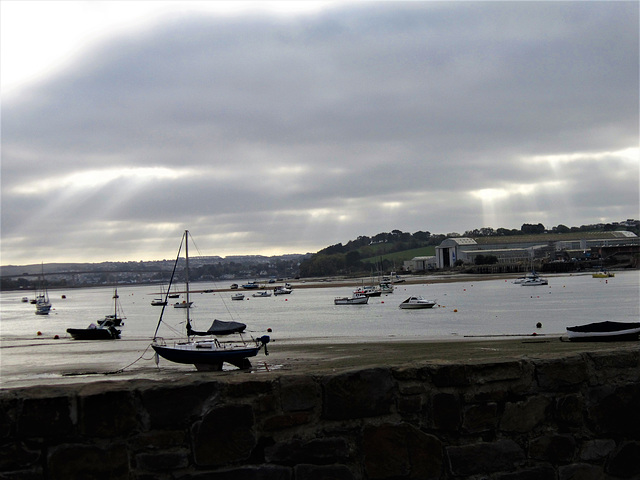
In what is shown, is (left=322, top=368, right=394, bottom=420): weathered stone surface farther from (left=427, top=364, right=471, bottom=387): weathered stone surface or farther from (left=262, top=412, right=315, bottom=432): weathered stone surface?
(left=427, top=364, right=471, bottom=387): weathered stone surface

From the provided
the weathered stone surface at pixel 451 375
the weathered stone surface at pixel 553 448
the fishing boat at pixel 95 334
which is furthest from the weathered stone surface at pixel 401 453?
the fishing boat at pixel 95 334

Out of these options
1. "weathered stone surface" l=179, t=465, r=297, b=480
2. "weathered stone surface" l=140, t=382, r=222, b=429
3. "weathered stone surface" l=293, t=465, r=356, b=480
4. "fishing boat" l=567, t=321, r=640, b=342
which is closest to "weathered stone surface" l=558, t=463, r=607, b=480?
"weathered stone surface" l=293, t=465, r=356, b=480

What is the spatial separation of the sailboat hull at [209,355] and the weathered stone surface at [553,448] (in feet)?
71.7

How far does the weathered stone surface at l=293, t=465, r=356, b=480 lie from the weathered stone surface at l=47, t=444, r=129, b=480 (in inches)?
37.2

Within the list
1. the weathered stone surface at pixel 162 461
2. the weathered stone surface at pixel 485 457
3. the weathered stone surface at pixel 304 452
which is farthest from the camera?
the weathered stone surface at pixel 485 457

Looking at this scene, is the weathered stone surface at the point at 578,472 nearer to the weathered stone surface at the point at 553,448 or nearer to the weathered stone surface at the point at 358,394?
the weathered stone surface at the point at 553,448

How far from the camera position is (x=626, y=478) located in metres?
4.05

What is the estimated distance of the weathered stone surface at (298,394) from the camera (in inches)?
150

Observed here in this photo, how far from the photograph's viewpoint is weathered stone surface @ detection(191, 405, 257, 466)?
3.74 m

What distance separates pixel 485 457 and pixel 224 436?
1523 millimetres

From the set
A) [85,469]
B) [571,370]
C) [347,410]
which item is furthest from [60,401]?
[571,370]

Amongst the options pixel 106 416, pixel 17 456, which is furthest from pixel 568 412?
pixel 17 456

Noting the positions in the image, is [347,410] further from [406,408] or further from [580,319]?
[580,319]

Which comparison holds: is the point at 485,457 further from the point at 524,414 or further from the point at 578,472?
the point at 578,472
